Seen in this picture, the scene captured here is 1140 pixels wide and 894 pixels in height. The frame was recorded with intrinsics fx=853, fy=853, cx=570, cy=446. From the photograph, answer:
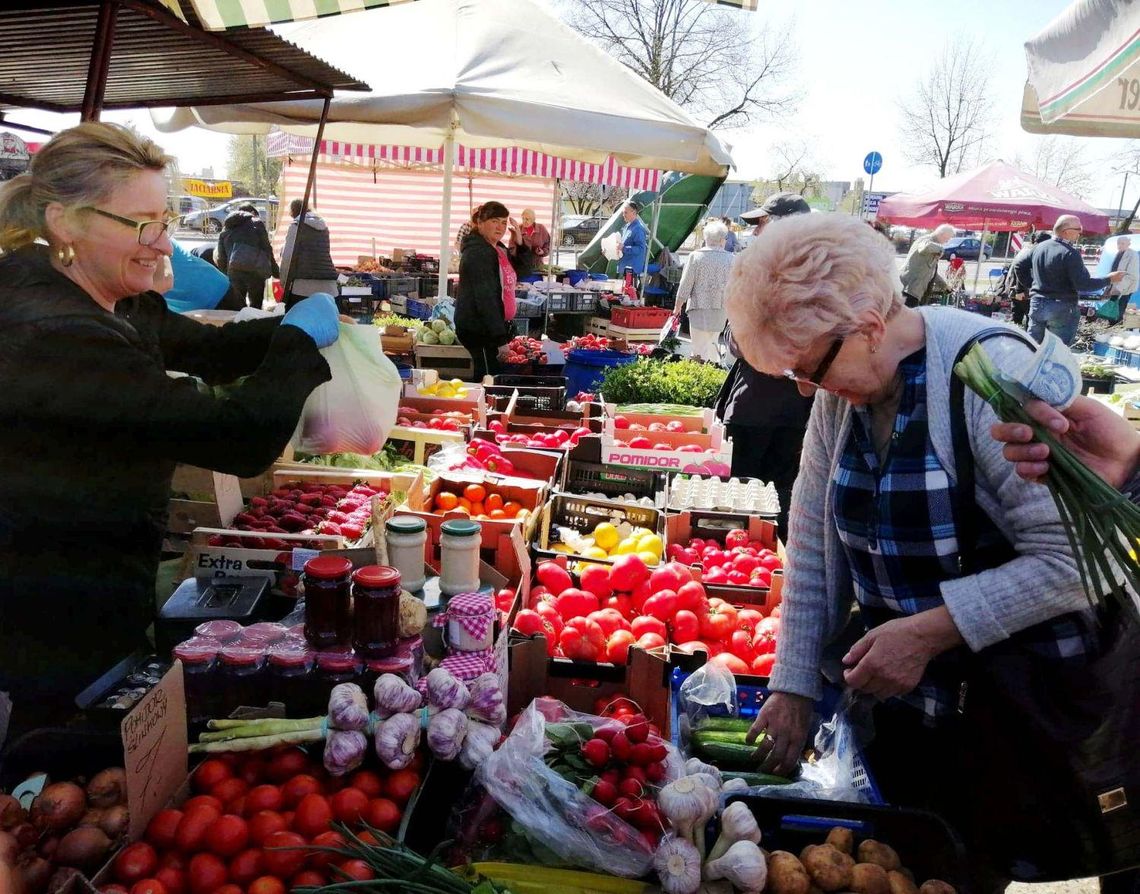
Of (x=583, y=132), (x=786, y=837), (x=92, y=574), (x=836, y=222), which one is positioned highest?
(x=583, y=132)

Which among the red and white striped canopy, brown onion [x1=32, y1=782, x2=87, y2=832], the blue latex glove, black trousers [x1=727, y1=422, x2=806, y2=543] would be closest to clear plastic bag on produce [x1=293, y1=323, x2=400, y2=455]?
the blue latex glove

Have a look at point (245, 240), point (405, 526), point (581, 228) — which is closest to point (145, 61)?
point (405, 526)

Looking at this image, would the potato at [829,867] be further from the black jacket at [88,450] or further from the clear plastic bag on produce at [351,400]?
the clear plastic bag on produce at [351,400]

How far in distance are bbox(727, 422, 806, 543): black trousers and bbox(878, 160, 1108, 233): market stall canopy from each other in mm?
13196

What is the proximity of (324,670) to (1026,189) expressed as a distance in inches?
711

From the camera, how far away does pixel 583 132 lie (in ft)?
19.0

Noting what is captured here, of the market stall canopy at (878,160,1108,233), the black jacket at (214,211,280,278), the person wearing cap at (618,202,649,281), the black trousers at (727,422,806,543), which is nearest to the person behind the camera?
the black trousers at (727,422,806,543)

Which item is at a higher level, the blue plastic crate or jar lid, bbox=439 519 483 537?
jar lid, bbox=439 519 483 537

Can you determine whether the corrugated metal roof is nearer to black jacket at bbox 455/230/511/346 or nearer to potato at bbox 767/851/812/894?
potato at bbox 767/851/812/894

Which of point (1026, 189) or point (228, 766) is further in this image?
point (1026, 189)

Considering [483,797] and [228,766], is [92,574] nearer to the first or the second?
[228,766]

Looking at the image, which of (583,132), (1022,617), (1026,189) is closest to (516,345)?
(583,132)

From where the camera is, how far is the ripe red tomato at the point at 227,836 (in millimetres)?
1613

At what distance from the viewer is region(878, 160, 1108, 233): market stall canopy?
15.9m
